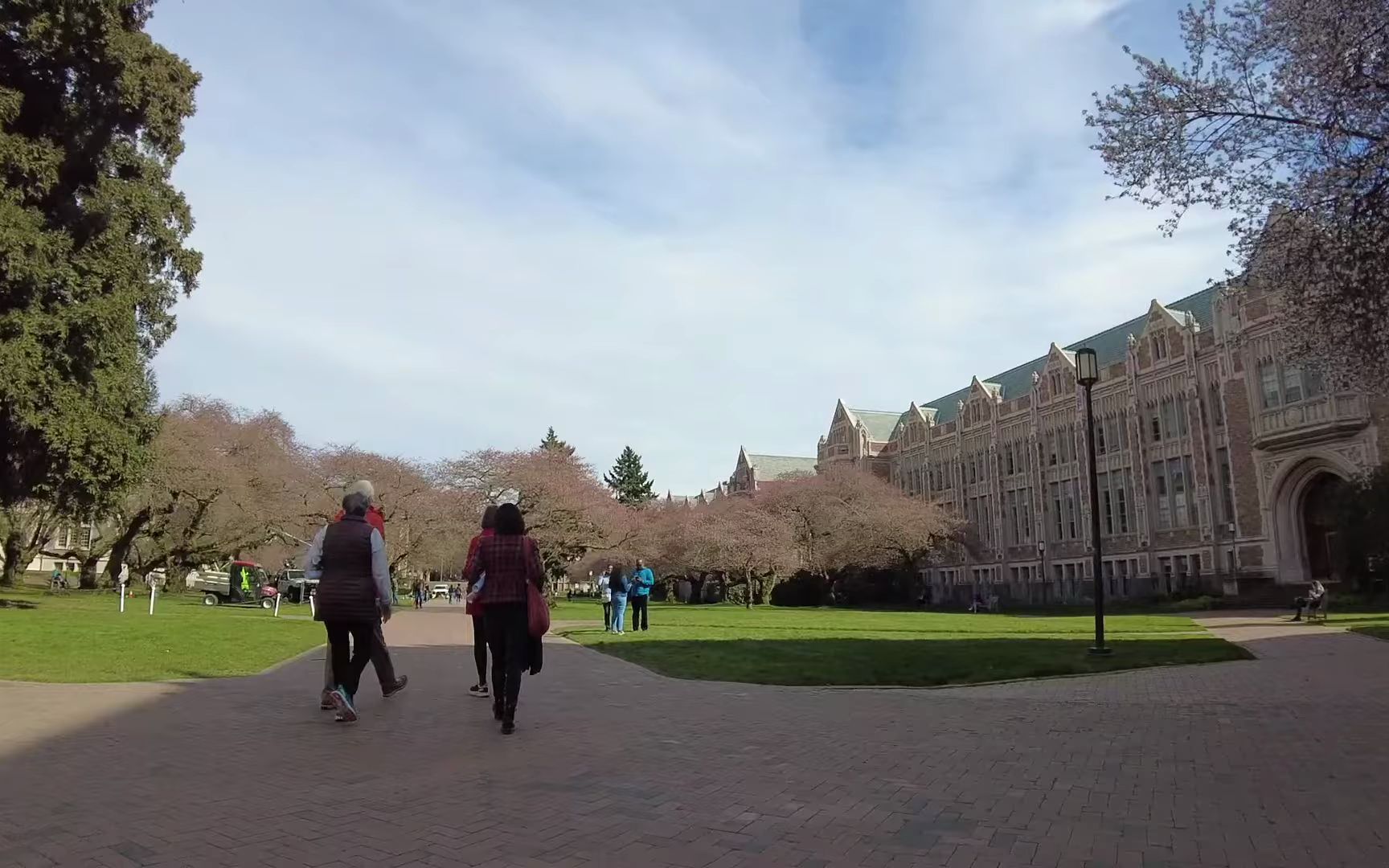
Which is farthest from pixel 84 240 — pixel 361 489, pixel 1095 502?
pixel 1095 502

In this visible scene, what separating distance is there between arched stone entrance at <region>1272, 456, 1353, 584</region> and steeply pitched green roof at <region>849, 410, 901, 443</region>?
1726 inches

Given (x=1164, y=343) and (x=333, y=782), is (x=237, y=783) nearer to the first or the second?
(x=333, y=782)

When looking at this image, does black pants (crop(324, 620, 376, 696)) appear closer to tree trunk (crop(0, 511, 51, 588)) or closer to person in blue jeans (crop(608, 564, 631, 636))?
person in blue jeans (crop(608, 564, 631, 636))

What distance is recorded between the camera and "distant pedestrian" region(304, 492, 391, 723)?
25.2 feet

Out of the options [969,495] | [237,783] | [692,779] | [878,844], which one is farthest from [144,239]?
[969,495]

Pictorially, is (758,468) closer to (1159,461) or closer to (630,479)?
(630,479)

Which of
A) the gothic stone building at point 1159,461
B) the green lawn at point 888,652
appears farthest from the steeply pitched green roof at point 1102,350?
the green lawn at point 888,652

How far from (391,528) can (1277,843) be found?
5752cm

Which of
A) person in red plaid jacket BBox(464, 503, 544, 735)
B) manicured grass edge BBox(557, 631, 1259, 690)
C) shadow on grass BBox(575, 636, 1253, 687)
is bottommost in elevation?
manicured grass edge BBox(557, 631, 1259, 690)

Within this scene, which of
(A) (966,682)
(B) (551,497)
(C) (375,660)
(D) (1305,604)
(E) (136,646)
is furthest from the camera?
(B) (551,497)

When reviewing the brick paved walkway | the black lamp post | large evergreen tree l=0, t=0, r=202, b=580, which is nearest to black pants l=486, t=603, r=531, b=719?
the brick paved walkway

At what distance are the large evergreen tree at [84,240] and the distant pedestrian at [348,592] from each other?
1613 centimetres

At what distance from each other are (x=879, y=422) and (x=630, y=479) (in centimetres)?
3200

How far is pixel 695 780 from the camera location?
5.78 m
